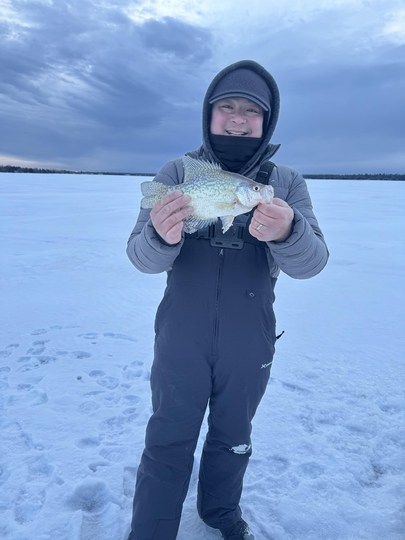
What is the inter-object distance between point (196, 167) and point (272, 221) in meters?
0.61

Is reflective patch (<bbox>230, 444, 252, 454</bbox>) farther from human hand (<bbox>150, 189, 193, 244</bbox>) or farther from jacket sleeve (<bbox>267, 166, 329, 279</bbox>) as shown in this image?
human hand (<bbox>150, 189, 193, 244</bbox>)

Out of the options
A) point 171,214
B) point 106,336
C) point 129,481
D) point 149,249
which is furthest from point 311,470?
point 106,336

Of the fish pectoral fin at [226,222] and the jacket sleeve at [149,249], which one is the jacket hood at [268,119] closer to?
the fish pectoral fin at [226,222]

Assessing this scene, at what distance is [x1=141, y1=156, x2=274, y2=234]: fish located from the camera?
6.80 ft

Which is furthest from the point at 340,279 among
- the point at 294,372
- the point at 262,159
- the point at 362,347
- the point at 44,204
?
the point at 44,204

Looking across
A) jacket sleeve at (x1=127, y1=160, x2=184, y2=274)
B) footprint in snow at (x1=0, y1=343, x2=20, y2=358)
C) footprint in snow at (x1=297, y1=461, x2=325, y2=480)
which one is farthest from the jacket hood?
footprint in snow at (x1=0, y1=343, x2=20, y2=358)

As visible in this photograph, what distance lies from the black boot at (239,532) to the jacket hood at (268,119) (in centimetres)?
221

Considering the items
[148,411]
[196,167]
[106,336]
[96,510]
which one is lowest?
[96,510]

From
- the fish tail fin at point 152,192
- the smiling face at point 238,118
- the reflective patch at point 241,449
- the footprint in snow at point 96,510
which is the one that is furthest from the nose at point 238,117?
the footprint in snow at point 96,510

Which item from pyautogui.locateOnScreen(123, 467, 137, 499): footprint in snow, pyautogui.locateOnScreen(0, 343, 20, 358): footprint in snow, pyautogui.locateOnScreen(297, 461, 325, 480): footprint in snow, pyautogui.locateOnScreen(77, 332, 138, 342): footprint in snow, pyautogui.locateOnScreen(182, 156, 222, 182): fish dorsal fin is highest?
pyautogui.locateOnScreen(182, 156, 222, 182): fish dorsal fin

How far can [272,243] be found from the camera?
6.71 ft

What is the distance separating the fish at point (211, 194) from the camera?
207 cm

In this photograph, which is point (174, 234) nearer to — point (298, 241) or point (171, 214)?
point (171, 214)

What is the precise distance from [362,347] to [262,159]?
118 inches
